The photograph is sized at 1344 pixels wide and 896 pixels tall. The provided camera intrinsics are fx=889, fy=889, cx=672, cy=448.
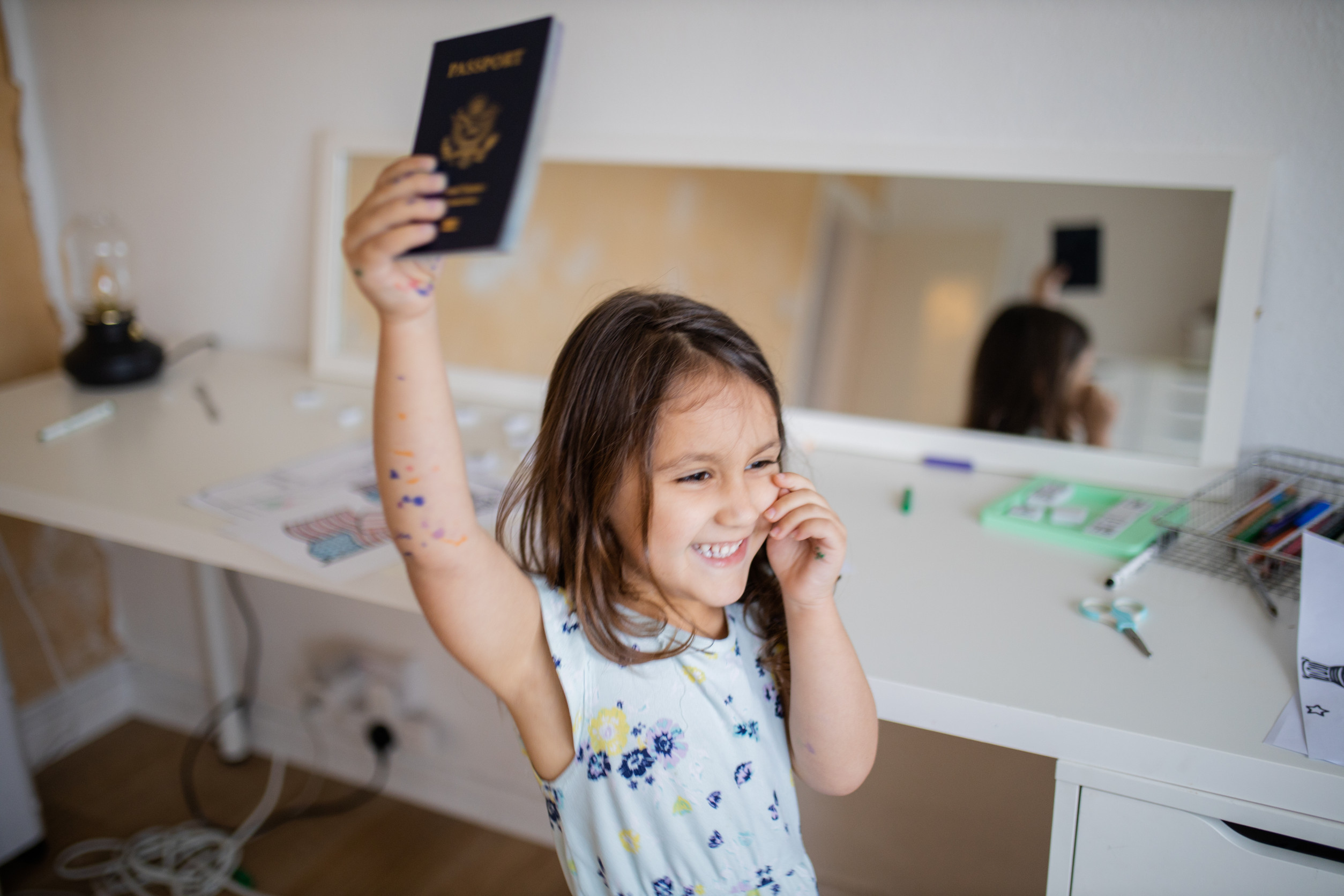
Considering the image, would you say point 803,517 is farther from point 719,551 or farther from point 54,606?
point 54,606

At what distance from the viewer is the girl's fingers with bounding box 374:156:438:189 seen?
0.49 metres

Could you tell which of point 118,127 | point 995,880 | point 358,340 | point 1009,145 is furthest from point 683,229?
point 118,127

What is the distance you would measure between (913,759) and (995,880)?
0.19 m

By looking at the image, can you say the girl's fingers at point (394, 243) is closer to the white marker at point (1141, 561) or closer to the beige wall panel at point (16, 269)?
the white marker at point (1141, 561)

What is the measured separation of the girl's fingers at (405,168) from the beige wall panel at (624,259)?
0.74 m

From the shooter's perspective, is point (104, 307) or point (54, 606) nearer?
→ point (104, 307)

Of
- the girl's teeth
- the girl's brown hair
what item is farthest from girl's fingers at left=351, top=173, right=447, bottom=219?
the girl's teeth

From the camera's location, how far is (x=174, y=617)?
67.7 inches

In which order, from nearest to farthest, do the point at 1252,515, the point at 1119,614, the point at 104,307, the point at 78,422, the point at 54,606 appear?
the point at 1119,614
the point at 1252,515
the point at 78,422
the point at 104,307
the point at 54,606

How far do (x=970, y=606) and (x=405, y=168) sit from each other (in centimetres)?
60

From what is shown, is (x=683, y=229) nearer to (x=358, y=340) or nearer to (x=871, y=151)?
(x=871, y=151)

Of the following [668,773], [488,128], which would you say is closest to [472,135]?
[488,128]

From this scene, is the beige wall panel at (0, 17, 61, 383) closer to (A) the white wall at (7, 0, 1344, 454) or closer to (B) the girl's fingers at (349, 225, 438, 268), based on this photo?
(A) the white wall at (7, 0, 1344, 454)

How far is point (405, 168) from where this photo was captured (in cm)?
49
